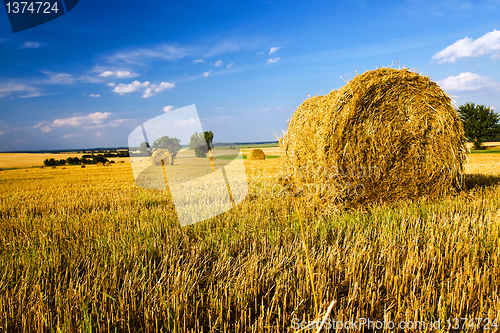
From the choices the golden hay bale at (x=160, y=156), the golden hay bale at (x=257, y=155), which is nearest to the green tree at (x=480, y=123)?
the golden hay bale at (x=257, y=155)

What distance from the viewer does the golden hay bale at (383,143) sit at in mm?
4793

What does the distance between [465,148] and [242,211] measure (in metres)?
4.41

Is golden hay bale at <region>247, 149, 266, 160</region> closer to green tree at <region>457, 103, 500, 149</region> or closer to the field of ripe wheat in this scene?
the field of ripe wheat

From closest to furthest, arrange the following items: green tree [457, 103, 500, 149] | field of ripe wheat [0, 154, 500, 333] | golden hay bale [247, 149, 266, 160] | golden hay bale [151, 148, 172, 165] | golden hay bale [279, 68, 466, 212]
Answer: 1. field of ripe wheat [0, 154, 500, 333]
2. golden hay bale [279, 68, 466, 212]
3. golden hay bale [151, 148, 172, 165]
4. golden hay bale [247, 149, 266, 160]
5. green tree [457, 103, 500, 149]

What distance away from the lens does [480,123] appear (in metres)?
39.3

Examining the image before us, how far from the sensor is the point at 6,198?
6.64 meters

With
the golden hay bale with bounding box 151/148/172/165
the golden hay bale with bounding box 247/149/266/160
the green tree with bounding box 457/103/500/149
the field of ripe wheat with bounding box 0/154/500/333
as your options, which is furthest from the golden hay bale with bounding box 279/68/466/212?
the green tree with bounding box 457/103/500/149

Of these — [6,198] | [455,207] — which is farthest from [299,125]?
[6,198]

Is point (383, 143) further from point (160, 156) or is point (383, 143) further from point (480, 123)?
point (480, 123)

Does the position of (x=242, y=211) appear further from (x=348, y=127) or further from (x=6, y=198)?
(x=6, y=198)

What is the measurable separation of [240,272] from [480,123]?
49.9 meters

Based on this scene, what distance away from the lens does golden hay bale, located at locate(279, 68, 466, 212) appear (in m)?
4.79

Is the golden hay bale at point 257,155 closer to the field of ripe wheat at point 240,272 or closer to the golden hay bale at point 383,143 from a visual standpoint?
the golden hay bale at point 383,143

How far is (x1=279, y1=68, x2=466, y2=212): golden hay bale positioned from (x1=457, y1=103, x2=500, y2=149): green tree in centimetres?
4190
